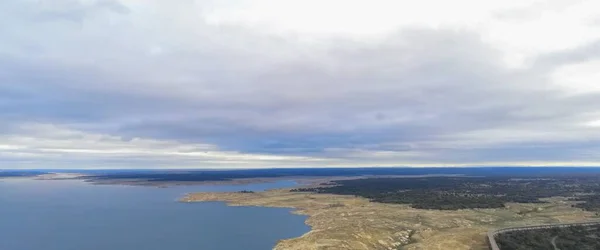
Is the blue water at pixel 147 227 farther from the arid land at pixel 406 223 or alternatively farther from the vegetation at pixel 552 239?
the vegetation at pixel 552 239

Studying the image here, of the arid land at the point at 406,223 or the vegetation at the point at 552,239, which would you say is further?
the arid land at the point at 406,223

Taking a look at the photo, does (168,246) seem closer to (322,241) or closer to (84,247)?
(84,247)

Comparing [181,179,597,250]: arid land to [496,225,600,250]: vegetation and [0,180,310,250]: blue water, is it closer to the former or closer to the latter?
[496,225,600,250]: vegetation

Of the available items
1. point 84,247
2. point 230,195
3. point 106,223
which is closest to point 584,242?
point 84,247

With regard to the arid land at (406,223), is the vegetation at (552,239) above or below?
below

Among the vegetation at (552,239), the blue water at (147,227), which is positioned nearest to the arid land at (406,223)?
the vegetation at (552,239)

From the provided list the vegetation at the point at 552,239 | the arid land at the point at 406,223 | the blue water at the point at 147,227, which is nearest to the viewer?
the vegetation at the point at 552,239
